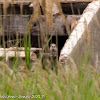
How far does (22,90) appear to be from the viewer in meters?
2.83

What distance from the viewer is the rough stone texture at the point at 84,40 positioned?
16.2 feet

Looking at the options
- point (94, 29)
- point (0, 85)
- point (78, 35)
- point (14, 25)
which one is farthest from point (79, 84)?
point (14, 25)

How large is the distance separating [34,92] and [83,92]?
36 cm

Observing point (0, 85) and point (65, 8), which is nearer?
point (0, 85)

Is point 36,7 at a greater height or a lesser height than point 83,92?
greater

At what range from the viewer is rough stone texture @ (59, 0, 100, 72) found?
16.2 feet

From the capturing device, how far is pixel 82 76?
128 inches

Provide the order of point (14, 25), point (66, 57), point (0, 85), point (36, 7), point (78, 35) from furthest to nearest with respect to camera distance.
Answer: point (14, 25)
point (78, 35)
point (66, 57)
point (36, 7)
point (0, 85)

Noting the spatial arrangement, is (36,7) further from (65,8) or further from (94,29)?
(65,8)

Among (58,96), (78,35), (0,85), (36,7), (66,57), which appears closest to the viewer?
(58,96)

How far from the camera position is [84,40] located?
518cm

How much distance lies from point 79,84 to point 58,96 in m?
0.38

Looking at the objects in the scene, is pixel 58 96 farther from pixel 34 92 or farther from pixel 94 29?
pixel 94 29

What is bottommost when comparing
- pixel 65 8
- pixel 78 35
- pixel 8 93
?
pixel 8 93
